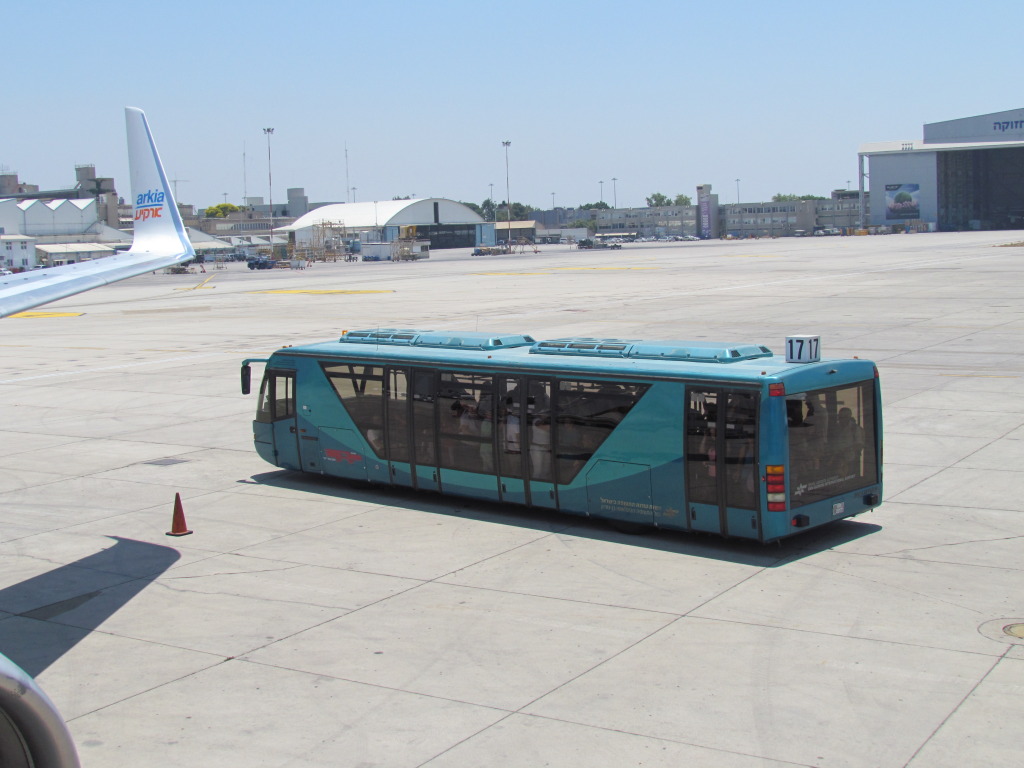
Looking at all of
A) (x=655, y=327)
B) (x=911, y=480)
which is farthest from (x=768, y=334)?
(x=911, y=480)

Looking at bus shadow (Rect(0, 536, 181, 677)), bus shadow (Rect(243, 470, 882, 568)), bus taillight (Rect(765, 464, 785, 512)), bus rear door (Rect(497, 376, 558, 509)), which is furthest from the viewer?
bus rear door (Rect(497, 376, 558, 509))

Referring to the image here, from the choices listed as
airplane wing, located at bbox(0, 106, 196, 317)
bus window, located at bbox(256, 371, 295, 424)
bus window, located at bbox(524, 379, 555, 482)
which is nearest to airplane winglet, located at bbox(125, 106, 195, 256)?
airplane wing, located at bbox(0, 106, 196, 317)

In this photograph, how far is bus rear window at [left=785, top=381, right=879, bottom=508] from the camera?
45.9 feet

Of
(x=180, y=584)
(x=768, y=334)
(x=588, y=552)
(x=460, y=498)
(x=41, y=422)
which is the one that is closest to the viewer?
(x=180, y=584)

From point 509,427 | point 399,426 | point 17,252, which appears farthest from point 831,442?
point 17,252

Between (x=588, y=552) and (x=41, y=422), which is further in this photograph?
(x=41, y=422)

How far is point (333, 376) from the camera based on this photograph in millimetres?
18344

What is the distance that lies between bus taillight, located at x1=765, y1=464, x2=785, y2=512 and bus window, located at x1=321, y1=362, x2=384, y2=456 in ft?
21.8

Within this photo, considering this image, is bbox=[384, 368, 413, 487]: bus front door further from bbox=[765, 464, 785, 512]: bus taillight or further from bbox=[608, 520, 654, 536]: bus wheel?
bbox=[765, 464, 785, 512]: bus taillight

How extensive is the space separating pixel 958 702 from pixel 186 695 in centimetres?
682

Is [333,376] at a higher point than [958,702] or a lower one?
higher

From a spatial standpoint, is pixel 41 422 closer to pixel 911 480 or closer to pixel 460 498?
pixel 460 498

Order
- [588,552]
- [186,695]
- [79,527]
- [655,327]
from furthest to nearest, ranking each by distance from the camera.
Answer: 1. [655,327]
2. [79,527]
3. [588,552]
4. [186,695]

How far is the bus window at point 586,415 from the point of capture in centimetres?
1511
